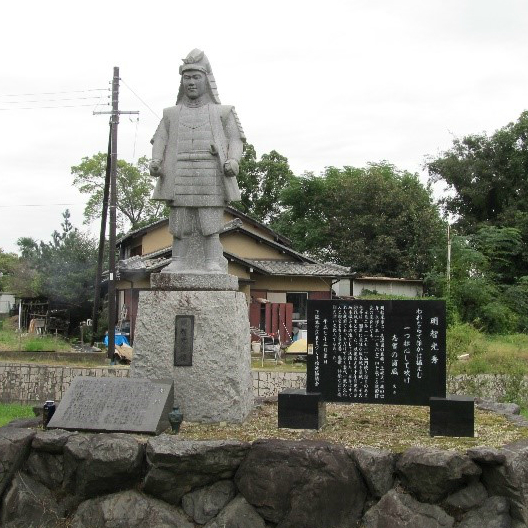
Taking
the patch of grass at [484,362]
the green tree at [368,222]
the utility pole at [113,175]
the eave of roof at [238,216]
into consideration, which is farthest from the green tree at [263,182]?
the patch of grass at [484,362]

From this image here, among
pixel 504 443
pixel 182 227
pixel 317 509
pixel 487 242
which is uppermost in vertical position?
pixel 487 242

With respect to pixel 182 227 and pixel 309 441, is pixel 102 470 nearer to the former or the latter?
pixel 309 441

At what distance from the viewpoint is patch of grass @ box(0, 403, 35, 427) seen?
1020 cm

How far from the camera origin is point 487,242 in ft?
83.6

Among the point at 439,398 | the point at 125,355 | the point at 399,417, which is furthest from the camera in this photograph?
the point at 125,355

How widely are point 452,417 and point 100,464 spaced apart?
3282mm

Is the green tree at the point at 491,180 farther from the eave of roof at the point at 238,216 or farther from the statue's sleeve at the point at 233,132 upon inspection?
the statue's sleeve at the point at 233,132

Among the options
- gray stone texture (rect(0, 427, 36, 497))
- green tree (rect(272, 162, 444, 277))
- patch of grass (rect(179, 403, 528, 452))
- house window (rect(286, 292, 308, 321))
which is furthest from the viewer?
green tree (rect(272, 162, 444, 277))

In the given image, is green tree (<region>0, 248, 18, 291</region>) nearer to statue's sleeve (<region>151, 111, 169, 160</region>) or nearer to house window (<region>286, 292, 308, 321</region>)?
house window (<region>286, 292, 308, 321</region>)

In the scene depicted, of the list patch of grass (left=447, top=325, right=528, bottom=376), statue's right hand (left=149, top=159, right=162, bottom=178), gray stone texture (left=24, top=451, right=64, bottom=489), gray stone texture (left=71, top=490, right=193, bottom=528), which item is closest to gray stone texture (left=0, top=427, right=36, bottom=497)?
gray stone texture (left=24, top=451, right=64, bottom=489)

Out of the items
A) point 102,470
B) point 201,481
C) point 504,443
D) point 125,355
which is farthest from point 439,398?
point 125,355

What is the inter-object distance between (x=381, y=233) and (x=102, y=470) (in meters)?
24.5

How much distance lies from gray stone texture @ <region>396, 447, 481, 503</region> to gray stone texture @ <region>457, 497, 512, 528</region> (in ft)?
0.71

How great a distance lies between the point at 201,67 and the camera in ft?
25.1
